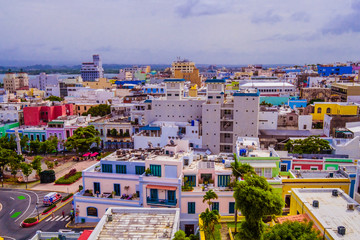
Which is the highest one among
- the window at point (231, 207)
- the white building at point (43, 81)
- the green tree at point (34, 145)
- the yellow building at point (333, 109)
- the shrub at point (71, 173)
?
the white building at point (43, 81)

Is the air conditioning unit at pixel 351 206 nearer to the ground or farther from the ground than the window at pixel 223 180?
farther from the ground

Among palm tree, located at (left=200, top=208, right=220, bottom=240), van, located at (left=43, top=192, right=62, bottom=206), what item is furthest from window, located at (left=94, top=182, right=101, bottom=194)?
palm tree, located at (left=200, top=208, right=220, bottom=240)

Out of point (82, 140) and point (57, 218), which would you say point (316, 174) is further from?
point (82, 140)

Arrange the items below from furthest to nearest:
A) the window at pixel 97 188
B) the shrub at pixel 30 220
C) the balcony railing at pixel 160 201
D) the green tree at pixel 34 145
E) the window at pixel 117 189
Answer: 1. the green tree at pixel 34 145
2. the shrub at pixel 30 220
3. the window at pixel 97 188
4. the window at pixel 117 189
5. the balcony railing at pixel 160 201

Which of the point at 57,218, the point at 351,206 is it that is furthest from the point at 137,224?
the point at 57,218

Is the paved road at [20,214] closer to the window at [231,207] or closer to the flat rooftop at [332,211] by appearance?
the window at [231,207]

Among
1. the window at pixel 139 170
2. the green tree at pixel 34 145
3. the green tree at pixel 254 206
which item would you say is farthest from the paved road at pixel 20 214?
the green tree at pixel 254 206

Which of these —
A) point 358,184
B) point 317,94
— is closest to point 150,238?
point 358,184
